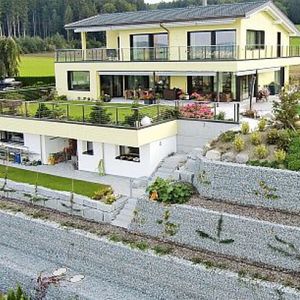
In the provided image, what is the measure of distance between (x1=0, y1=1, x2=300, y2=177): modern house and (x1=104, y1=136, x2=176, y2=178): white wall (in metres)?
0.05

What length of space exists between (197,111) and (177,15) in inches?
435

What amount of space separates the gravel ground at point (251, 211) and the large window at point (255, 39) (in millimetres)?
16856

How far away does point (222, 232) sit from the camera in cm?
1853

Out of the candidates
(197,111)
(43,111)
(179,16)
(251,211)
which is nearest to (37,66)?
(179,16)

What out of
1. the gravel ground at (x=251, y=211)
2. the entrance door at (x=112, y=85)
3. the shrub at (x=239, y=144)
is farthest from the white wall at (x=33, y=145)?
the shrub at (x=239, y=144)

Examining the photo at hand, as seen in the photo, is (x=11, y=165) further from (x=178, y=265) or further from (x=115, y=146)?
(x=178, y=265)

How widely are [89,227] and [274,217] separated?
7.72 metres

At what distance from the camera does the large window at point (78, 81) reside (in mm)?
37938

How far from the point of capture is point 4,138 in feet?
107

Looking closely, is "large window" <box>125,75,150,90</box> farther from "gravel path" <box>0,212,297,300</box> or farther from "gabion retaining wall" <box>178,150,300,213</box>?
"gravel path" <box>0,212,297,300</box>

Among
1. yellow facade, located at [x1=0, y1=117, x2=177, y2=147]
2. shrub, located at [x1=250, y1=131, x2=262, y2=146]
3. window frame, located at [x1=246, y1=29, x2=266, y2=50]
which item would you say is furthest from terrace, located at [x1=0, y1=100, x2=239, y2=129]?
window frame, located at [x1=246, y1=29, x2=266, y2=50]

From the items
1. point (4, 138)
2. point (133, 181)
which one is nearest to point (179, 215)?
point (133, 181)

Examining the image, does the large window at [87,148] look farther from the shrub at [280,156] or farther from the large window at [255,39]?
→ the large window at [255,39]

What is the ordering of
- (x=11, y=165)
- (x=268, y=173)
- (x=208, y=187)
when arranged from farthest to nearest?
(x=11, y=165) → (x=208, y=187) → (x=268, y=173)
